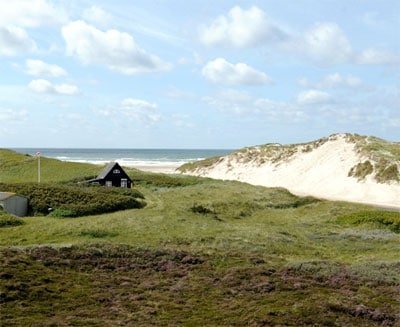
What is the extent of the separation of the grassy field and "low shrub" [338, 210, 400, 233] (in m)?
0.09

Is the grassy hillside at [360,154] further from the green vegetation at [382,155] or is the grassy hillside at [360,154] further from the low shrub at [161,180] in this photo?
the low shrub at [161,180]

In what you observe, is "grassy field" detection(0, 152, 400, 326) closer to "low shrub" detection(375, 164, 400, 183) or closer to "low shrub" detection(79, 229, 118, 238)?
"low shrub" detection(79, 229, 118, 238)

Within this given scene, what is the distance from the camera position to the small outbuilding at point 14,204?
41.2 meters

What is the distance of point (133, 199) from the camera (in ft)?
155

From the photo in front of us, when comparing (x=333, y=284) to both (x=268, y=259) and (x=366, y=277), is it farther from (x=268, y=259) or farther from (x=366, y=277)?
(x=268, y=259)

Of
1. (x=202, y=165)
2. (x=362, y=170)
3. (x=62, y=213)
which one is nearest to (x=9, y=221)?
(x=62, y=213)

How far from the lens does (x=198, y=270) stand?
84.6 feet

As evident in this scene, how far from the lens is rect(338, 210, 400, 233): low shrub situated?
41.8m

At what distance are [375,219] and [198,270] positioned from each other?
21612mm

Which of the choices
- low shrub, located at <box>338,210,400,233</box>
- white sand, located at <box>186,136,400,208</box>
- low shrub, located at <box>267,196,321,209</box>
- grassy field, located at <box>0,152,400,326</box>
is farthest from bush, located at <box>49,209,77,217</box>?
white sand, located at <box>186,136,400,208</box>

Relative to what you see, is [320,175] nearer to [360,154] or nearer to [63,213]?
[360,154]

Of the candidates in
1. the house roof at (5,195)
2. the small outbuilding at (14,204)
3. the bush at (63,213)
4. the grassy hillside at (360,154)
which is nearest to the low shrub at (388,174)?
the grassy hillside at (360,154)

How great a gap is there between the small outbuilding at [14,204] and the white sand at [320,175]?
39026mm

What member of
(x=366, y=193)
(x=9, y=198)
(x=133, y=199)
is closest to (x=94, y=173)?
(x=133, y=199)
